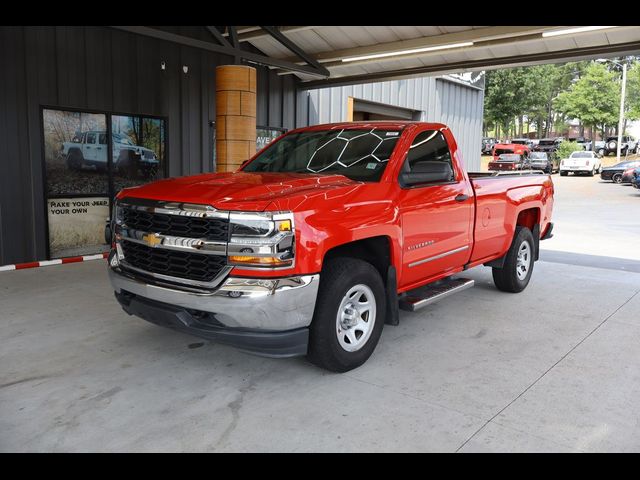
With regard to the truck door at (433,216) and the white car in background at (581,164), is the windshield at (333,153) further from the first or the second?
the white car in background at (581,164)

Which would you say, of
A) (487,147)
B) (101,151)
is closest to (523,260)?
(101,151)

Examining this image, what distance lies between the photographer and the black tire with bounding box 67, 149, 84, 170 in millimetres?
8734

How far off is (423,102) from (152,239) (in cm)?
1559

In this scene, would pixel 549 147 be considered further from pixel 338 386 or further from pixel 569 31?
pixel 338 386

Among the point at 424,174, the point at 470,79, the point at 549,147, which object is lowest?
the point at 424,174

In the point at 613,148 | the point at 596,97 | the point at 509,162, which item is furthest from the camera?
the point at 613,148

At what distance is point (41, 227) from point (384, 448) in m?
7.21

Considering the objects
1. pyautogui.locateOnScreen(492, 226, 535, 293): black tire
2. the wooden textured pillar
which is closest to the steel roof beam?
the wooden textured pillar

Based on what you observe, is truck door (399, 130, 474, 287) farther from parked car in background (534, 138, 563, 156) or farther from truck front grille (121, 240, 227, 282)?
parked car in background (534, 138, 563, 156)

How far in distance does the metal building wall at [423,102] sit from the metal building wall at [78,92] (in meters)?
3.15

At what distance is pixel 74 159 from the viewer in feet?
28.9

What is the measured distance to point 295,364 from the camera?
445 cm

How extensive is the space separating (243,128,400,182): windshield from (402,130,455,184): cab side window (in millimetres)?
211

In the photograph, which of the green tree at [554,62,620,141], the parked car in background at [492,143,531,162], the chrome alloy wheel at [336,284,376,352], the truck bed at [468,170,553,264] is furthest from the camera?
the green tree at [554,62,620,141]
